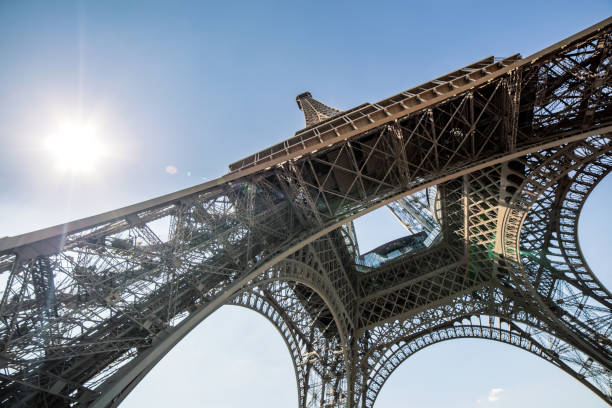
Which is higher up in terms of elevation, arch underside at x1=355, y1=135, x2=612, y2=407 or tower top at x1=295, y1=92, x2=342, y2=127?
tower top at x1=295, y1=92, x2=342, y2=127

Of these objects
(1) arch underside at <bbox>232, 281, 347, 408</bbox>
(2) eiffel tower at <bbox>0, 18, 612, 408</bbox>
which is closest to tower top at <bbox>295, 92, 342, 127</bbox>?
(2) eiffel tower at <bbox>0, 18, 612, 408</bbox>

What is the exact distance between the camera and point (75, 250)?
6.99 meters

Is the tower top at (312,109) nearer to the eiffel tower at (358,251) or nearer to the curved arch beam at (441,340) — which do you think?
the eiffel tower at (358,251)

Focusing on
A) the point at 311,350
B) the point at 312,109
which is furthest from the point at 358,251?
the point at 312,109

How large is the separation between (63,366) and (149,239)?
317cm

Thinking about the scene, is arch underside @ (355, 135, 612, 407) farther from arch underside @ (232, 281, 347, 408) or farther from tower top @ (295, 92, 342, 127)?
tower top @ (295, 92, 342, 127)

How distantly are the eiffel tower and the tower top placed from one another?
56 cm

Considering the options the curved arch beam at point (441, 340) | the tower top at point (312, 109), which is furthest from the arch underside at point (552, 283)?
the tower top at point (312, 109)

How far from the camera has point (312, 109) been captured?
992 inches

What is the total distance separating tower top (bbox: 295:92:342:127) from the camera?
72.8 feet

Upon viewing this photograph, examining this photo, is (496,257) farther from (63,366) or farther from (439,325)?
(63,366)

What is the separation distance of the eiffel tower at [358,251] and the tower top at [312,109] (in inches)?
22.1

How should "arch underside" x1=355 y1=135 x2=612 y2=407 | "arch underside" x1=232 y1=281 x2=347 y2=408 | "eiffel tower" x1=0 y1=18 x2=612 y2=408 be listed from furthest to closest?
"arch underside" x1=232 y1=281 x2=347 y2=408
"arch underside" x1=355 y1=135 x2=612 y2=407
"eiffel tower" x1=0 y1=18 x2=612 y2=408

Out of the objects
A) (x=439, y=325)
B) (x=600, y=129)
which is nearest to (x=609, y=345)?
(x=439, y=325)
